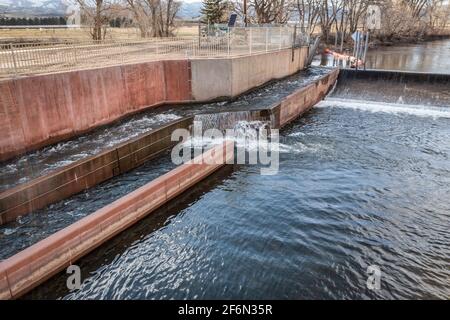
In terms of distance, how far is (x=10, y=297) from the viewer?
260 inches

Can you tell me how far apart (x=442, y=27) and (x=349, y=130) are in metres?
68.0

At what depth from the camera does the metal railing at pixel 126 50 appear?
13.0m

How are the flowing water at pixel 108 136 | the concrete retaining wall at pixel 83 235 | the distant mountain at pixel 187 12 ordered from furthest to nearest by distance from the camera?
the distant mountain at pixel 187 12 < the flowing water at pixel 108 136 < the concrete retaining wall at pixel 83 235

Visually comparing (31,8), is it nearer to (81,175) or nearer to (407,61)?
(407,61)

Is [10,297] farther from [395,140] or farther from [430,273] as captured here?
[395,140]

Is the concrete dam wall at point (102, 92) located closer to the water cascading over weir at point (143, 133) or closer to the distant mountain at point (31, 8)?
the water cascading over weir at point (143, 133)

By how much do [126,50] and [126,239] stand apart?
12.3m

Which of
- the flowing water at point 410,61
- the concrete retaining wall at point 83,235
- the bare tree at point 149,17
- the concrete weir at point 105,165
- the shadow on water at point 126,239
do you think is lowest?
the shadow on water at point 126,239

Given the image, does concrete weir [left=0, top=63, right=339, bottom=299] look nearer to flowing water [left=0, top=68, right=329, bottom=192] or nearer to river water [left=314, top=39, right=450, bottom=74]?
flowing water [left=0, top=68, right=329, bottom=192]

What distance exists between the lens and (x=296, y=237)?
8.39m

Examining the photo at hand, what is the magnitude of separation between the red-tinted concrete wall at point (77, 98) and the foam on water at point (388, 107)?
9109mm

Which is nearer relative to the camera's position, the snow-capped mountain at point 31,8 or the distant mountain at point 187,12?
the snow-capped mountain at point 31,8

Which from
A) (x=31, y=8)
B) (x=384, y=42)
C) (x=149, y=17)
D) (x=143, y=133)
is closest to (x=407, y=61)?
(x=384, y=42)

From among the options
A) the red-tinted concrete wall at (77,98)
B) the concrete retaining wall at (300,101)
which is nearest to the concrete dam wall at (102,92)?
the red-tinted concrete wall at (77,98)
